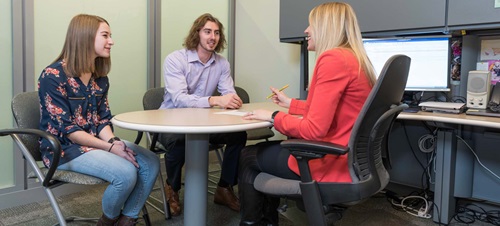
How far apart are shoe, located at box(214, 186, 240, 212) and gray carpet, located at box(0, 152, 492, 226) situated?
1.2 inches

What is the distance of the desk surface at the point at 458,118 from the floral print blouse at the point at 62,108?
1657mm

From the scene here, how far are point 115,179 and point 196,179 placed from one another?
339mm

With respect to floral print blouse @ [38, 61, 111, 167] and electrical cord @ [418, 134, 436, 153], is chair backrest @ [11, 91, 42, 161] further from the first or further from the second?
electrical cord @ [418, 134, 436, 153]

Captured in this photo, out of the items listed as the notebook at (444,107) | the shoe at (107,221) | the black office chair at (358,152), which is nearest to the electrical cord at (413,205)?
the notebook at (444,107)

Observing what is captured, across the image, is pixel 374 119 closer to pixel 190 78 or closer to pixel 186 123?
pixel 186 123

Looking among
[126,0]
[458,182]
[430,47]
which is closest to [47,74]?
[126,0]

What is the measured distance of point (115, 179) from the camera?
164 cm

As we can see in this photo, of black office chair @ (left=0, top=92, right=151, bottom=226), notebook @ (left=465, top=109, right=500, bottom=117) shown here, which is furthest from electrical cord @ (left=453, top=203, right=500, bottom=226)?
black office chair @ (left=0, top=92, right=151, bottom=226)

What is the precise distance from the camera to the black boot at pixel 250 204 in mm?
1707

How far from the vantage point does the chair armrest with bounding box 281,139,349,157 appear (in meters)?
1.28

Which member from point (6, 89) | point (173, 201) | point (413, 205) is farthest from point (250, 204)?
point (6, 89)

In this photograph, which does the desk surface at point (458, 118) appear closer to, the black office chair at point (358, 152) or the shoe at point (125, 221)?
the black office chair at point (358, 152)

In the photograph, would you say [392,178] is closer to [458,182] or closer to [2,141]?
[458,182]

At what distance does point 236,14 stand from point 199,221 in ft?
8.26
